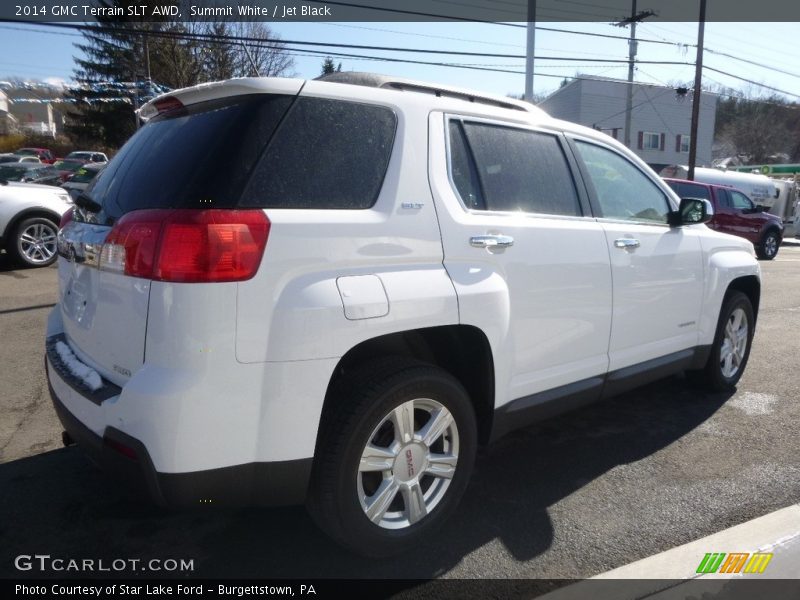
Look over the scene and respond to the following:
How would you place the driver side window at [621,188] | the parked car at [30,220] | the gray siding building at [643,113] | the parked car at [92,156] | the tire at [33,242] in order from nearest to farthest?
the driver side window at [621,188], the parked car at [30,220], the tire at [33,242], the parked car at [92,156], the gray siding building at [643,113]

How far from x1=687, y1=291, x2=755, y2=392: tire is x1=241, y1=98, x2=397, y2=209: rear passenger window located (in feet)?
10.7

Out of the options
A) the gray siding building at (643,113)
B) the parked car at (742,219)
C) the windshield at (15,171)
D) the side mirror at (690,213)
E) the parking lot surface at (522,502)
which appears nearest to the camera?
the parking lot surface at (522,502)

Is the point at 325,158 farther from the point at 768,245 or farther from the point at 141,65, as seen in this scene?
the point at 141,65

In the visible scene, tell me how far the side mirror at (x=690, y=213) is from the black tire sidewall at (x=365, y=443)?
2.28 m

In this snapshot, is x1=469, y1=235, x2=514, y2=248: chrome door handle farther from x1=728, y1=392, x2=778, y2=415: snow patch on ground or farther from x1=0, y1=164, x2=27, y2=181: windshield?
x1=0, y1=164, x2=27, y2=181: windshield

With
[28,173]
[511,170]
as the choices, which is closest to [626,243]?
[511,170]

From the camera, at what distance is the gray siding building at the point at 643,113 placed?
3844cm

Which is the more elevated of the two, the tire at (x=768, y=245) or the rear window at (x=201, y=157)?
the rear window at (x=201, y=157)

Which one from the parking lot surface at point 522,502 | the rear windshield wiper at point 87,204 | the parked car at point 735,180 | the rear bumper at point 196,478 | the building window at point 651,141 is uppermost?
the building window at point 651,141

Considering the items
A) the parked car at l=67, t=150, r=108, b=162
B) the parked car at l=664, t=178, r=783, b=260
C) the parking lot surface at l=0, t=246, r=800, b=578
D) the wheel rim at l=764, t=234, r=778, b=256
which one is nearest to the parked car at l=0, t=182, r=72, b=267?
the parking lot surface at l=0, t=246, r=800, b=578

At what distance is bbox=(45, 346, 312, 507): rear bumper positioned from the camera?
216 centimetres

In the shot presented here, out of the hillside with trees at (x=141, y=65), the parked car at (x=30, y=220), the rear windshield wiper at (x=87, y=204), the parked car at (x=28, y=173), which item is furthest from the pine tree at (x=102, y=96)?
the rear windshield wiper at (x=87, y=204)

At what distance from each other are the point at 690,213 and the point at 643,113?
133 ft

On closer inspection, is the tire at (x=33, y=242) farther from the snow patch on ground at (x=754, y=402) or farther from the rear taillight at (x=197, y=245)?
the snow patch on ground at (x=754, y=402)
